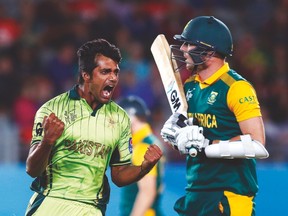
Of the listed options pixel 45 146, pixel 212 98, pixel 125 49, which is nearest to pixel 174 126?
pixel 212 98

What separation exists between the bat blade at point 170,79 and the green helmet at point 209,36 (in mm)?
246

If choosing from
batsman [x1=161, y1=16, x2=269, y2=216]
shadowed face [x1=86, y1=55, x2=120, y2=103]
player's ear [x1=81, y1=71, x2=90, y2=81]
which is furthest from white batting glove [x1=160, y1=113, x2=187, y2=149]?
player's ear [x1=81, y1=71, x2=90, y2=81]

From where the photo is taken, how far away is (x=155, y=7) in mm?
12586

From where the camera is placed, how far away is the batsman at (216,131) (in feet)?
18.0

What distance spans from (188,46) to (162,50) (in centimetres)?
31

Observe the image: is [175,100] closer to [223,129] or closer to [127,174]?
[223,129]

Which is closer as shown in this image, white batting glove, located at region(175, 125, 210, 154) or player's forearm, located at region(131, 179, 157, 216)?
white batting glove, located at region(175, 125, 210, 154)

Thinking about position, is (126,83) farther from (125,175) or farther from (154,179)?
(125,175)

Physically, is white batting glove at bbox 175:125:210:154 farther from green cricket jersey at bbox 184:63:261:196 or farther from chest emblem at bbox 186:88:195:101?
chest emblem at bbox 186:88:195:101

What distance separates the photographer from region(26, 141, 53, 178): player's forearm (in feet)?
16.6

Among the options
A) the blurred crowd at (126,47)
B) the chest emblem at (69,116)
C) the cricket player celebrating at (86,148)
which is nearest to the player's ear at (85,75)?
the cricket player celebrating at (86,148)

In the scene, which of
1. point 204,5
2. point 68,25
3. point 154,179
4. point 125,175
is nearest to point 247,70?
point 204,5

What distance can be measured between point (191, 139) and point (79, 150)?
69 centimetres

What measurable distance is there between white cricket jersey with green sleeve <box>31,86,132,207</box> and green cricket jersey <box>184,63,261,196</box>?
576 millimetres
